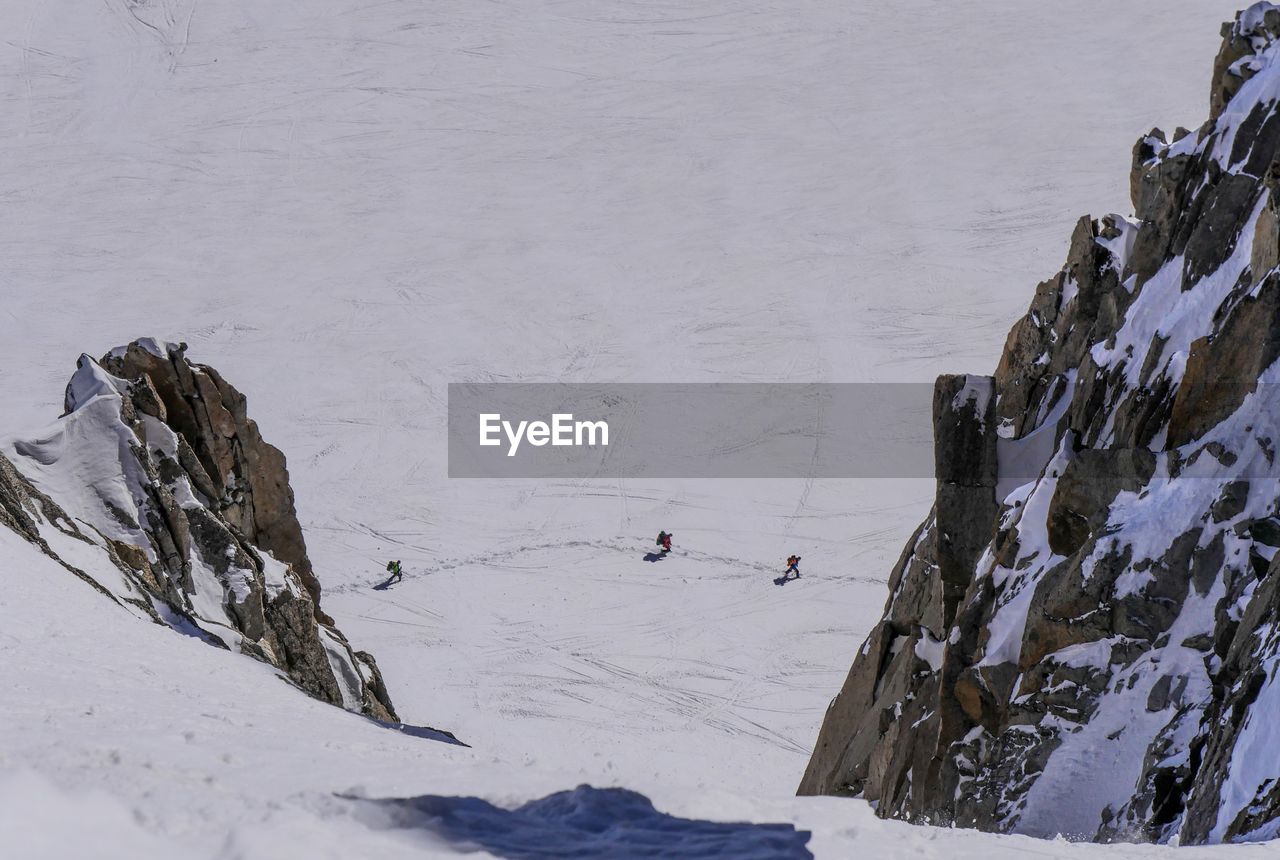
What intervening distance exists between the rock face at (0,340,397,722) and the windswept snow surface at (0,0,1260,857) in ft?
6.38

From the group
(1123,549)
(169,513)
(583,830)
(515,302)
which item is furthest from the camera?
(515,302)

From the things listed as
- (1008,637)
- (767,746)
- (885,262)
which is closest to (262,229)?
(885,262)

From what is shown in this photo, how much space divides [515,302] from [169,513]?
33.0 m

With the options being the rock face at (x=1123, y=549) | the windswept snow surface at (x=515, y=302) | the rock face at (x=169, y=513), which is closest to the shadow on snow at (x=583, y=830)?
the windswept snow surface at (x=515, y=302)

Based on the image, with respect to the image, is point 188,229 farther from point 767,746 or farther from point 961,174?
point 767,746

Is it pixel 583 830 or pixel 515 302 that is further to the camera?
pixel 515 302

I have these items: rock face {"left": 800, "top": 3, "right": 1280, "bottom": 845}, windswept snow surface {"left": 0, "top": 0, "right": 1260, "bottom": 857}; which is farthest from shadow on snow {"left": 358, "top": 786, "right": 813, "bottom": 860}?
rock face {"left": 800, "top": 3, "right": 1280, "bottom": 845}

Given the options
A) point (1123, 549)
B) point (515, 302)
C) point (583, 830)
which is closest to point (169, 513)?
point (1123, 549)

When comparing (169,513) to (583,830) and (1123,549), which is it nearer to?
(1123,549)

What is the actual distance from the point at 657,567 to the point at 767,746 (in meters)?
8.69

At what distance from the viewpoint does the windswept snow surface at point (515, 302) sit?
8.33m

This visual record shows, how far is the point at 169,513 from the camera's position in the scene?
57.6 ft

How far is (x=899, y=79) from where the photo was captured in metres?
63.7

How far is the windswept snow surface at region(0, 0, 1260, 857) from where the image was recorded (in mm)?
8328
